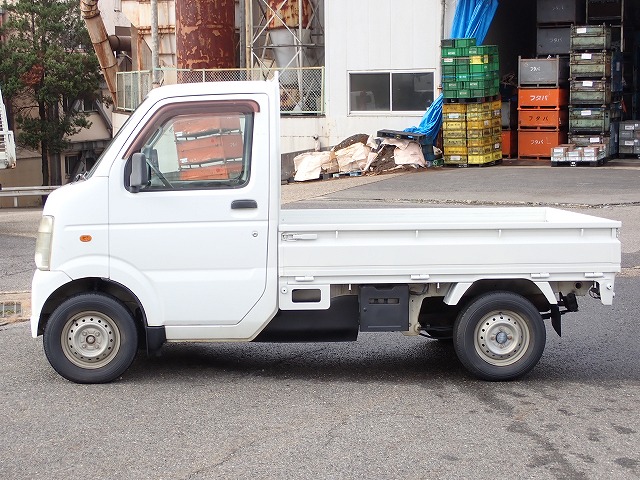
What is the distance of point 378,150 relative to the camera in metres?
25.5

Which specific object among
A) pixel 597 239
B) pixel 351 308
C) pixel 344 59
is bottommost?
pixel 351 308

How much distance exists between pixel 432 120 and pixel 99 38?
1567cm

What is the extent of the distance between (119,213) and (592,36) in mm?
18736

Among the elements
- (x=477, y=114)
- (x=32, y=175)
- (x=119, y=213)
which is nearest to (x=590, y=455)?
(x=119, y=213)

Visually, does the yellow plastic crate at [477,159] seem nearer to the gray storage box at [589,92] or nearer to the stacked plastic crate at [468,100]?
the stacked plastic crate at [468,100]

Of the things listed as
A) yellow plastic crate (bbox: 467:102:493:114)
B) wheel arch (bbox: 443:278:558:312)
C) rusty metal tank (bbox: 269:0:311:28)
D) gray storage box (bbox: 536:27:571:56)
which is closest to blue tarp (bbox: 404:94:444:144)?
yellow plastic crate (bbox: 467:102:493:114)

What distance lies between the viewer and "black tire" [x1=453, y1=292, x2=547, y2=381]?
7.39 metres

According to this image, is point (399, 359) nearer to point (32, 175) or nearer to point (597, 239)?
point (597, 239)

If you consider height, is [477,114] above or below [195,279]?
above

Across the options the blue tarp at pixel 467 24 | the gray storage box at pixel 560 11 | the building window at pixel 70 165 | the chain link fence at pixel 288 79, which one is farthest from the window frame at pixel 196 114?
the building window at pixel 70 165

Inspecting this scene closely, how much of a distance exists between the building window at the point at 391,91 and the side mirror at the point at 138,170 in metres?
20.0

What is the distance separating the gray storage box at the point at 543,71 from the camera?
2450cm

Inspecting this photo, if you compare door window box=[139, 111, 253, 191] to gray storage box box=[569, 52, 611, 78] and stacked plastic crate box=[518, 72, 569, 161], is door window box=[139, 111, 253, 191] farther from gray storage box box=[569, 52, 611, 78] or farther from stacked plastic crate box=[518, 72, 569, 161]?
stacked plastic crate box=[518, 72, 569, 161]

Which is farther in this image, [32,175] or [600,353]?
[32,175]
